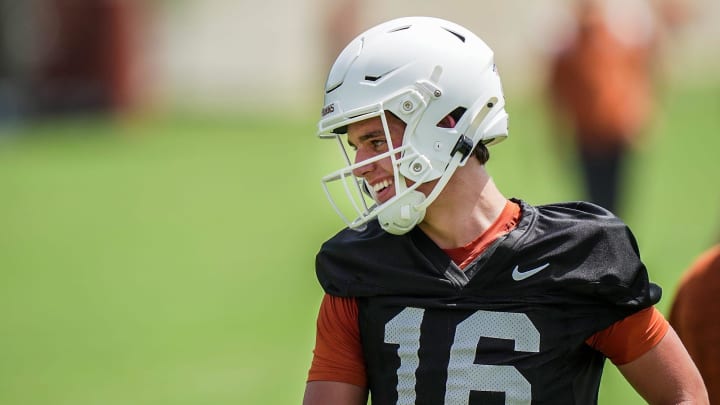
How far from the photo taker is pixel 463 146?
10.5 ft

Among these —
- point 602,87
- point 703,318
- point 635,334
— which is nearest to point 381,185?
point 635,334

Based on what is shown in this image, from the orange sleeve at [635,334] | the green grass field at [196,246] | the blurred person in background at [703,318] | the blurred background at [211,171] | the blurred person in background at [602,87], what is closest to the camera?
the orange sleeve at [635,334]

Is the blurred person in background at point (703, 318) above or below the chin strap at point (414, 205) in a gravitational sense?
below

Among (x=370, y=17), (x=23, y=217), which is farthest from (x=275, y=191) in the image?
(x=370, y=17)

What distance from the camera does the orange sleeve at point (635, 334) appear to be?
3.06m

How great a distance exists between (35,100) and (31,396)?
1989 centimetres

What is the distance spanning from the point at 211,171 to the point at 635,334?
16.4 metres

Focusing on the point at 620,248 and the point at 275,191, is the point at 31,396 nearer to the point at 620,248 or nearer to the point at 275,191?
the point at 620,248

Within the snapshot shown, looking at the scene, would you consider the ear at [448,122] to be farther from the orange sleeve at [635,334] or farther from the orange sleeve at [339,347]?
the orange sleeve at [635,334]

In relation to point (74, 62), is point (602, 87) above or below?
above

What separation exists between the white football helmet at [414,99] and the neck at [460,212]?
10cm

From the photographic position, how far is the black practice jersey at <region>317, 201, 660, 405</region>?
10.1 ft

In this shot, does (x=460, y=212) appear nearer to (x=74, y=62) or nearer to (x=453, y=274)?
(x=453, y=274)

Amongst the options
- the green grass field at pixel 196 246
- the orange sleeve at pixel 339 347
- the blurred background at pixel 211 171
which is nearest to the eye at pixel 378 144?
the orange sleeve at pixel 339 347
